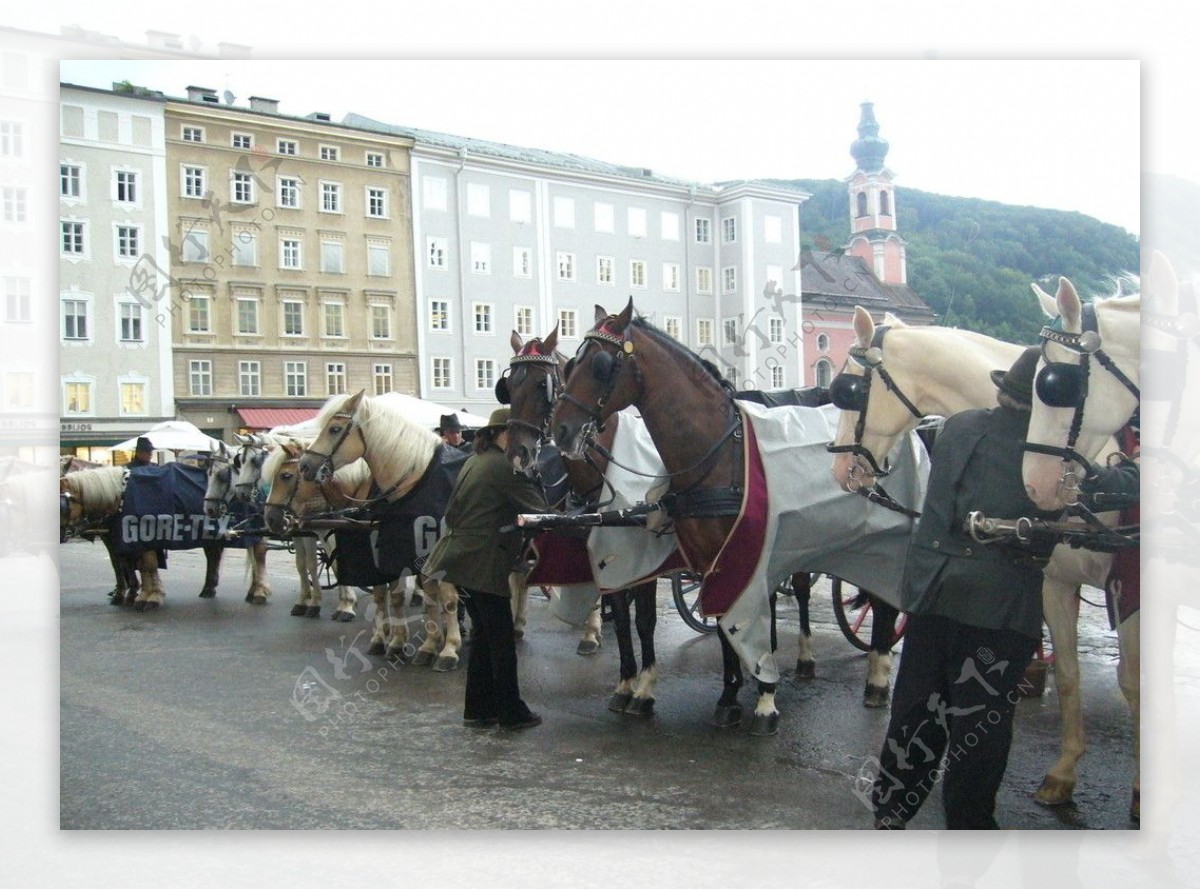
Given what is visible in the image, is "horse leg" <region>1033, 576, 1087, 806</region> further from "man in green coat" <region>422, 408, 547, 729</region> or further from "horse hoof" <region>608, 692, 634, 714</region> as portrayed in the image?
"man in green coat" <region>422, 408, 547, 729</region>

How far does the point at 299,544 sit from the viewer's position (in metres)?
9.52

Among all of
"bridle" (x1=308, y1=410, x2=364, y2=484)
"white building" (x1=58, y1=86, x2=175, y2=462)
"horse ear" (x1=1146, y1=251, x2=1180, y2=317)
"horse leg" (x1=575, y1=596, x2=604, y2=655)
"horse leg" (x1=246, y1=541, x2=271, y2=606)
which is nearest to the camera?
"horse ear" (x1=1146, y1=251, x2=1180, y2=317)

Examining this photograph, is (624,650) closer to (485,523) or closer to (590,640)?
(485,523)

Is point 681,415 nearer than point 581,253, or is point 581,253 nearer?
point 681,415

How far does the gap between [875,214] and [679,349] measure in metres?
1.17

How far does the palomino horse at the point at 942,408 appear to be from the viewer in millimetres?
3982

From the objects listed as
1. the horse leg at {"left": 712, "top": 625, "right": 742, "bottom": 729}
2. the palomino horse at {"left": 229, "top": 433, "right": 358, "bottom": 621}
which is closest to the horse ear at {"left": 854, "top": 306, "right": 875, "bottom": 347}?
the horse leg at {"left": 712, "top": 625, "right": 742, "bottom": 729}

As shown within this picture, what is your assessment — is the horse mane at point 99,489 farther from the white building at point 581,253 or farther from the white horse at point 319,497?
the white building at point 581,253

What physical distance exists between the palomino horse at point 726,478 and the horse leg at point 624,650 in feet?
2.03

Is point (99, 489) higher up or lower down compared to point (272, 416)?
lower down

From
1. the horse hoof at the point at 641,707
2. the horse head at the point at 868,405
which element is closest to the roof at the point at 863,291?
the horse head at the point at 868,405

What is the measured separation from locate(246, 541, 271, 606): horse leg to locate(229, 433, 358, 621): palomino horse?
2.21ft

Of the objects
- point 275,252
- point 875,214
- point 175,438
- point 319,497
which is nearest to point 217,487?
point 319,497

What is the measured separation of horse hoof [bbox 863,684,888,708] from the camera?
18.6ft
